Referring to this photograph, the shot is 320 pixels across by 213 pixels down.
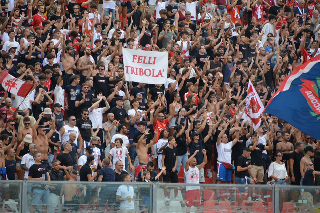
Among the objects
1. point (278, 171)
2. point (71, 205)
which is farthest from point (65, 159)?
point (278, 171)

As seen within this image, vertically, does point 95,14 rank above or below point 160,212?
above

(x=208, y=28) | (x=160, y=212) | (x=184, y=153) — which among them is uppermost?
(x=208, y=28)

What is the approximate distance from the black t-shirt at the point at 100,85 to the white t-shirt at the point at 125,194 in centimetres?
638

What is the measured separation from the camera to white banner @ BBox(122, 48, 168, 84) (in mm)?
18281

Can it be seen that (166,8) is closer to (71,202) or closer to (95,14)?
(95,14)

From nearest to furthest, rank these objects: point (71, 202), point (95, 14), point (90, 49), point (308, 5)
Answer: point (71, 202) < point (90, 49) < point (95, 14) < point (308, 5)

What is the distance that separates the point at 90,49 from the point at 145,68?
1977mm

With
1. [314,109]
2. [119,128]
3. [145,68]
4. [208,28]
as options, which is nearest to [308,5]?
[208,28]

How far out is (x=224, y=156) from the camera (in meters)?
17.3

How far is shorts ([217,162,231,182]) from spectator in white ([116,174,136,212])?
5.38m

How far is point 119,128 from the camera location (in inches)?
649

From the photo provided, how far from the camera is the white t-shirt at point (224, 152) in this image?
17312mm

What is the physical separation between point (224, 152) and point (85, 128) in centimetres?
374

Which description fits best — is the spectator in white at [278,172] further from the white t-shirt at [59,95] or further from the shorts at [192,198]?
the white t-shirt at [59,95]
